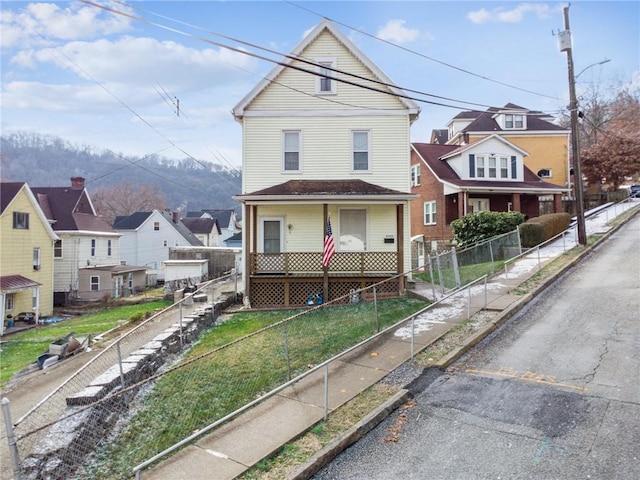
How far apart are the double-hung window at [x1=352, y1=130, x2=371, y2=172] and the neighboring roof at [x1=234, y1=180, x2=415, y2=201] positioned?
28.0 inches

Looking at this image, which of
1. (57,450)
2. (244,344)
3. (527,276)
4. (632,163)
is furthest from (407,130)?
(632,163)

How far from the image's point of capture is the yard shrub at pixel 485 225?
1925 centimetres

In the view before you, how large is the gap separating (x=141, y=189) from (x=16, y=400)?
6896 cm

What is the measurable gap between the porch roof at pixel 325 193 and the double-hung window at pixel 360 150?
0.88 m

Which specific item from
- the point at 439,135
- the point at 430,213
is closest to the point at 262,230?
the point at 430,213

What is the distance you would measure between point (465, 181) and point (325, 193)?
44.5 ft

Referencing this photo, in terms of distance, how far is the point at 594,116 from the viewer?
147 ft

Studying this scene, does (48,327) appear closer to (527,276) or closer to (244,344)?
(244,344)

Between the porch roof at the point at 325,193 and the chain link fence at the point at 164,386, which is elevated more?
the porch roof at the point at 325,193

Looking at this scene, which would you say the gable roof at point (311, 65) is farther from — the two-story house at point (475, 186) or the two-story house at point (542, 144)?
the two-story house at point (542, 144)

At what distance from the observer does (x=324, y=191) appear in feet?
48.0

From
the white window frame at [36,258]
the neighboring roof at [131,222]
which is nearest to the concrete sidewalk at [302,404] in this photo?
the white window frame at [36,258]

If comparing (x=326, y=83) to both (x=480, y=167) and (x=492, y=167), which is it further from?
(x=492, y=167)

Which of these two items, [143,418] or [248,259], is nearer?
[143,418]
